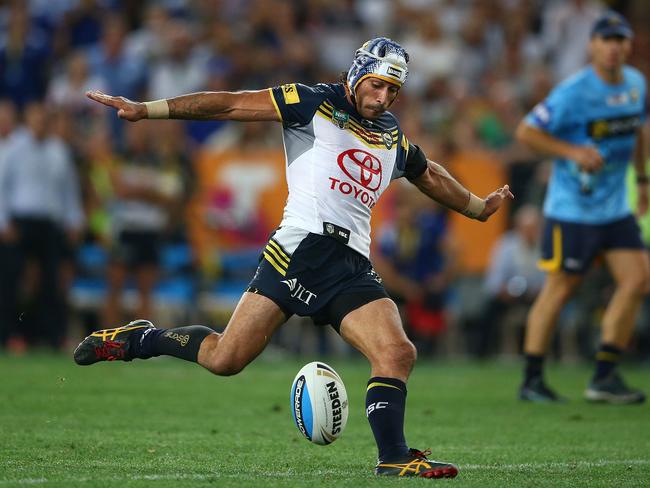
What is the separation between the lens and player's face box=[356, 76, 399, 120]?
714 centimetres

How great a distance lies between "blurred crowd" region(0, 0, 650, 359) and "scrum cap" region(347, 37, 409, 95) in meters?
8.34

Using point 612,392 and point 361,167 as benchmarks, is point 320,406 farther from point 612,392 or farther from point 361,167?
point 612,392

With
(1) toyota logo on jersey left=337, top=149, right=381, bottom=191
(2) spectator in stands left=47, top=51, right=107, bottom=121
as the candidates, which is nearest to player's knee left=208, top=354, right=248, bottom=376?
(1) toyota logo on jersey left=337, top=149, right=381, bottom=191

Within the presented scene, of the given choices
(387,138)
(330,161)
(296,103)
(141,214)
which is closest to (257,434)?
(330,161)

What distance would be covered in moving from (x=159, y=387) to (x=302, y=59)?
7.94 m

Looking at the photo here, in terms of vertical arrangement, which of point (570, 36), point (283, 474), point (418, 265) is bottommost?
point (283, 474)

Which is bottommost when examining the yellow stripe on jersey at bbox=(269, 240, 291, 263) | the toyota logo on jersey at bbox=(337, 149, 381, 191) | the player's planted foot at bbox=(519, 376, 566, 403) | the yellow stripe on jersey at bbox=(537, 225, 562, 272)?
the player's planted foot at bbox=(519, 376, 566, 403)

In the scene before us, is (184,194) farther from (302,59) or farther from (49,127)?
(302,59)

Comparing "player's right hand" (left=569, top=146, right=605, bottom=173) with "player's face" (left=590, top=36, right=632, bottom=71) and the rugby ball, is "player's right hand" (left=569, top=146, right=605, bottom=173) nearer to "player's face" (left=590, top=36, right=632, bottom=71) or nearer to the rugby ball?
"player's face" (left=590, top=36, right=632, bottom=71)

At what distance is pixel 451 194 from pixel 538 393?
3519mm

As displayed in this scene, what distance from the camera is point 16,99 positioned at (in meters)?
17.6

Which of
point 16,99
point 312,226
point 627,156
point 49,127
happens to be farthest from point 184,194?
point 312,226

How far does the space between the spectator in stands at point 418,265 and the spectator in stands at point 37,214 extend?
12.9ft

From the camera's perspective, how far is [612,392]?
35.3ft
